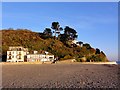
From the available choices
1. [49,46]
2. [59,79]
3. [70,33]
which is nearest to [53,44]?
[49,46]

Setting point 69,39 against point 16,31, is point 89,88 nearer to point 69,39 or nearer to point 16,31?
point 69,39

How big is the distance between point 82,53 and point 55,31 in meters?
10.4

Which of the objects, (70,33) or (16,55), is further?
(70,33)

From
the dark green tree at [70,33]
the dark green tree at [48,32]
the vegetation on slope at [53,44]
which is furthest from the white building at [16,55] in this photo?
the dark green tree at [48,32]

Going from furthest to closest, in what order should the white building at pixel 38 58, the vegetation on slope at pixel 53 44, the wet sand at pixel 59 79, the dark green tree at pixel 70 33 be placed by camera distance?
the dark green tree at pixel 70 33, the vegetation on slope at pixel 53 44, the white building at pixel 38 58, the wet sand at pixel 59 79

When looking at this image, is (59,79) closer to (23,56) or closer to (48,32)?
(23,56)

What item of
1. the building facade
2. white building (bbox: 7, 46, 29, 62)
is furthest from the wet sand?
the building facade

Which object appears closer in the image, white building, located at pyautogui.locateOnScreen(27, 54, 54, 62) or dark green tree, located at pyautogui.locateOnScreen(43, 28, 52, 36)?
white building, located at pyautogui.locateOnScreen(27, 54, 54, 62)

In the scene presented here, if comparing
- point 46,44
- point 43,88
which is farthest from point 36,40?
point 43,88

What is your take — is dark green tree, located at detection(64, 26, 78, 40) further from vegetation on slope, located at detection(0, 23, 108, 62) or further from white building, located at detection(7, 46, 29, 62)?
white building, located at detection(7, 46, 29, 62)

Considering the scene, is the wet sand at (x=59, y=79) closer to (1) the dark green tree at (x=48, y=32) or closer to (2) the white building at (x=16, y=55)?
(2) the white building at (x=16, y=55)

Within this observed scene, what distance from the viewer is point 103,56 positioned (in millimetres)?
65812

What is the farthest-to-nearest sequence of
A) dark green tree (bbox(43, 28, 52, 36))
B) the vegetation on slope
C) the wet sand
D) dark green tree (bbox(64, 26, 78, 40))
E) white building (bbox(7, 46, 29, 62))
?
1. dark green tree (bbox(43, 28, 52, 36))
2. dark green tree (bbox(64, 26, 78, 40))
3. the vegetation on slope
4. white building (bbox(7, 46, 29, 62))
5. the wet sand

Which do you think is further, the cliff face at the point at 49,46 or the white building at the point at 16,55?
the cliff face at the point at 49,46
